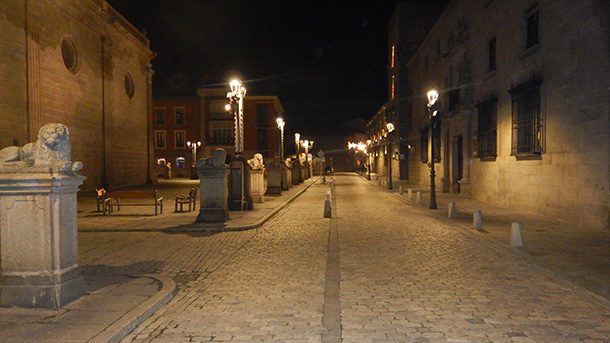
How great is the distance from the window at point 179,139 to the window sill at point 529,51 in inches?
2180

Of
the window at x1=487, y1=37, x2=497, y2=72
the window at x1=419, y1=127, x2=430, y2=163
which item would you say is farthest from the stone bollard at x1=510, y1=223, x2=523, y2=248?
the window at x1=419, y1=127, x2=430, y2=163

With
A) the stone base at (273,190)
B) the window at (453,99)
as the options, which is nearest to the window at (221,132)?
the stone base at (273,190)

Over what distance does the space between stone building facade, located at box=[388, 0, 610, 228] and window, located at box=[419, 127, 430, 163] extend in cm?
644

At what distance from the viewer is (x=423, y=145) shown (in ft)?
127

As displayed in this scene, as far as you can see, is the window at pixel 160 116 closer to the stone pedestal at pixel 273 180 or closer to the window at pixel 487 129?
the stone pedestal at pixel 273 180

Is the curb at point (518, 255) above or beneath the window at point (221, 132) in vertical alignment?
beneath

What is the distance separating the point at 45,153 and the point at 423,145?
34.6 meters

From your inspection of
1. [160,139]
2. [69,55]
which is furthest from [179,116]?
[69,55]

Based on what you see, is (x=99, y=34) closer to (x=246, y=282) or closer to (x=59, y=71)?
(x=59, y=71)

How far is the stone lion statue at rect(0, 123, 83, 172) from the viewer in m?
6.24

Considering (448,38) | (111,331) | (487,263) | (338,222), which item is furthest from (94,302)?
(448,38)

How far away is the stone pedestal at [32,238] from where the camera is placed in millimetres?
6020

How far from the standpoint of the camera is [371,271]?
8.71 metres

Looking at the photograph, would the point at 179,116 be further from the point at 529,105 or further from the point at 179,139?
the point at 529,105
